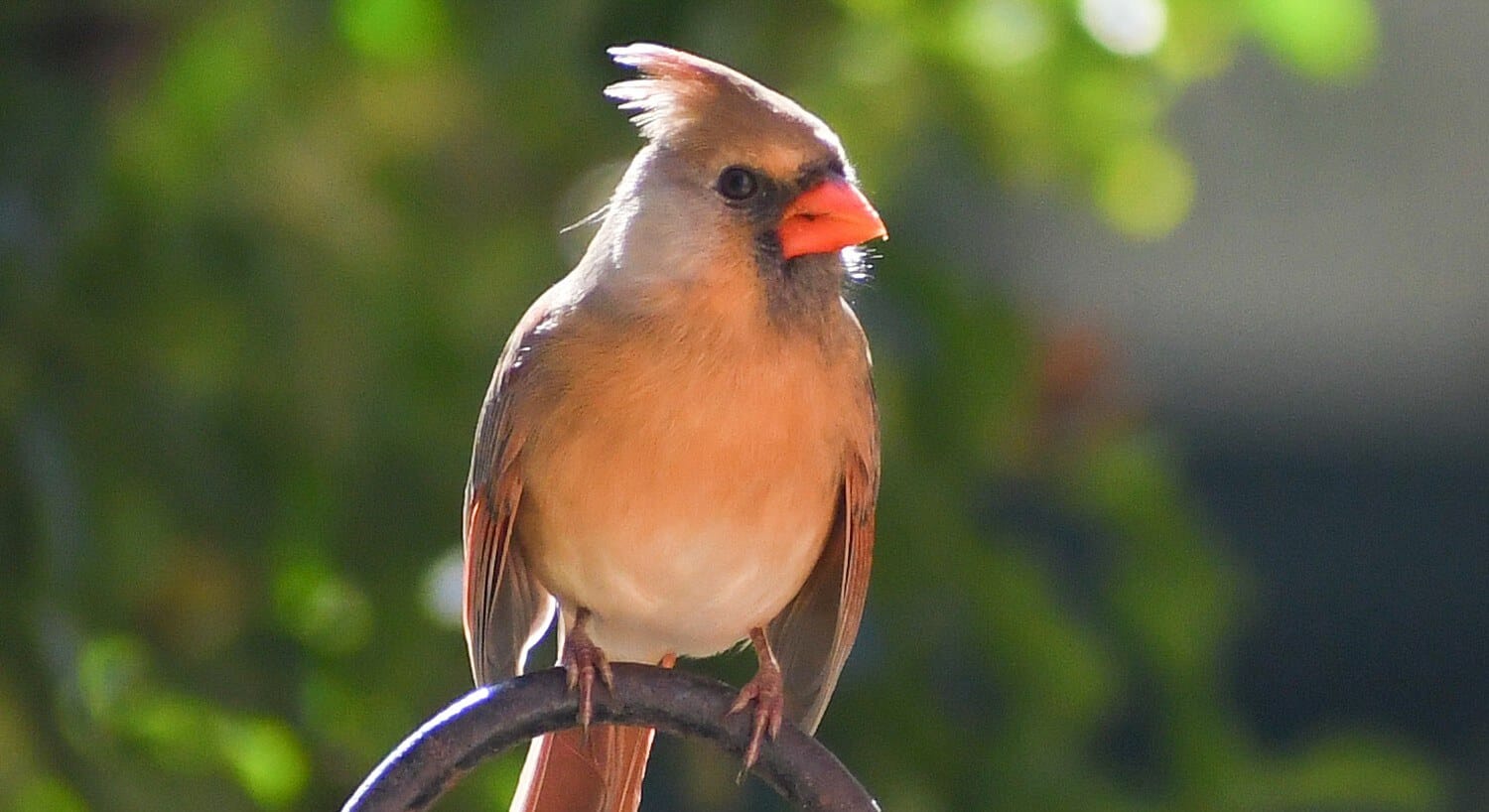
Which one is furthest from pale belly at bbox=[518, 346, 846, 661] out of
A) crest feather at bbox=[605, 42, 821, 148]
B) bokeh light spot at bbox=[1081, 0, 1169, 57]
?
bokeh light spot at bbox=[1081, 0, 1169, 57]

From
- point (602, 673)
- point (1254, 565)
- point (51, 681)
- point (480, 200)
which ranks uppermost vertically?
point (480, 200)

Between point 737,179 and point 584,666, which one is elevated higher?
point 737,179

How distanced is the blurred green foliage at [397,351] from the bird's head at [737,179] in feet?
1.25

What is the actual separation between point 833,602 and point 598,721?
2.17 ft

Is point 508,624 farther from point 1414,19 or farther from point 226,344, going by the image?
point 1414,19

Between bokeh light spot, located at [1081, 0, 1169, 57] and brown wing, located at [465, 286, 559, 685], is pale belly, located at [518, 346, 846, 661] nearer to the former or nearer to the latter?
brown wing, located at [465, 286, 559, 685]

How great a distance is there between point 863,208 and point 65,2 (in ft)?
4.08

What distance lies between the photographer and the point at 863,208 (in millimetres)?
2195

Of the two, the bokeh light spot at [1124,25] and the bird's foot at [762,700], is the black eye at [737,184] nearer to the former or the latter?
the bird's foot at [762,700]

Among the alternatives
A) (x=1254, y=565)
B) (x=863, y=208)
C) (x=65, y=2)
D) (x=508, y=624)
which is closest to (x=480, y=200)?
(x=65, y=2)

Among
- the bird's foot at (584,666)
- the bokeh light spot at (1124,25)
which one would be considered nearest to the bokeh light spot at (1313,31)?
the bokeh light spot at (1124,25)

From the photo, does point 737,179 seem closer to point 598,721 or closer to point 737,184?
point 737,184

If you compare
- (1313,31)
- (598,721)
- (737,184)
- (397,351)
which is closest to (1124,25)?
(1313,31)

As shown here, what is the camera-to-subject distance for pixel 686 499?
7.56ft
